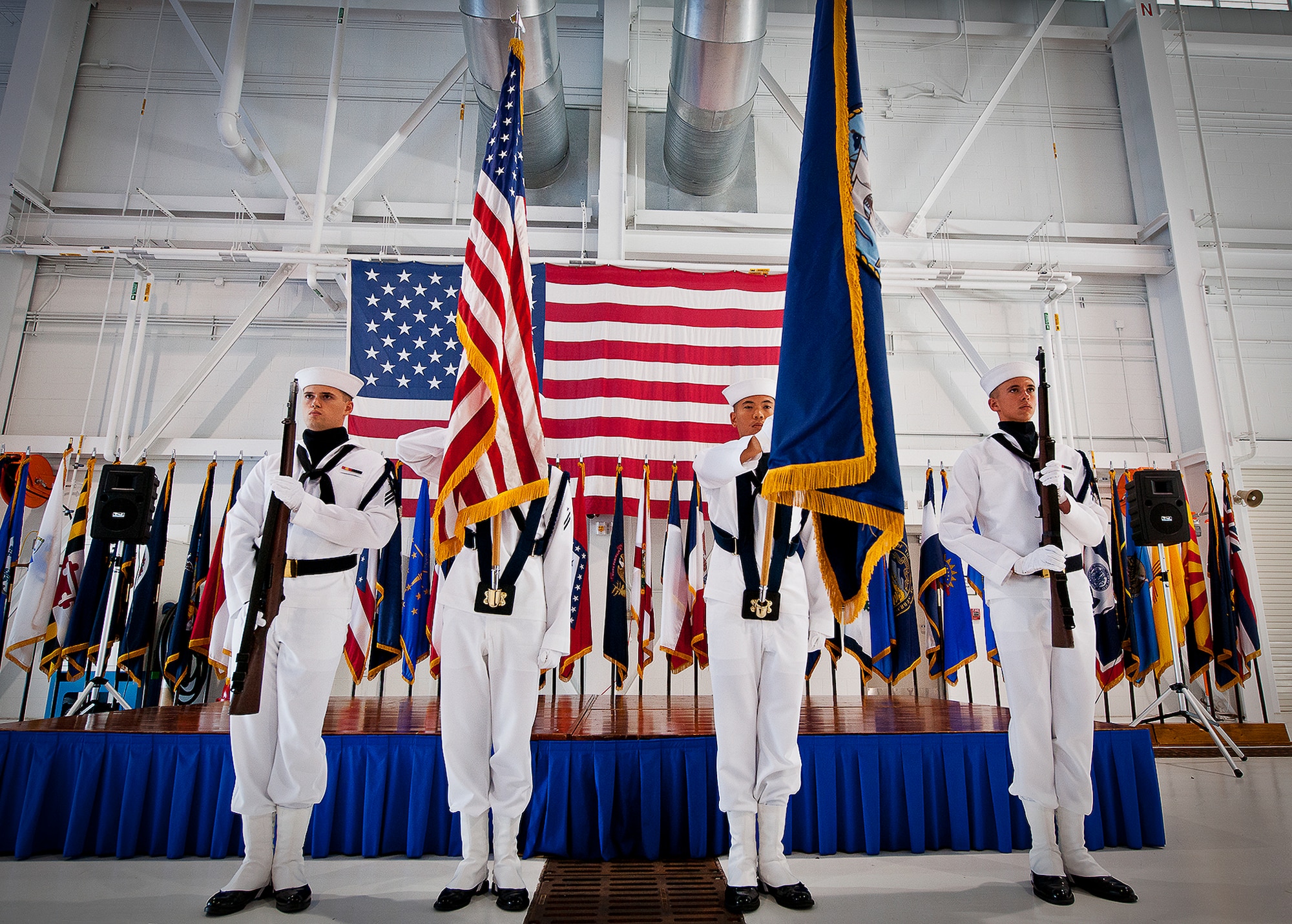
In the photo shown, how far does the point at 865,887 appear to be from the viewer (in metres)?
2.66

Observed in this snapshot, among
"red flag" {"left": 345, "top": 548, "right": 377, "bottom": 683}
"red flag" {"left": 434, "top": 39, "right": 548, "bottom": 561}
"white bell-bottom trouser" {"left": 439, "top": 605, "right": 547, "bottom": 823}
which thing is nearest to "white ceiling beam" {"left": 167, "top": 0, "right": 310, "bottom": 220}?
"red flag" {"left": 345, "top": 548, "right": 377, "bottom": 683}

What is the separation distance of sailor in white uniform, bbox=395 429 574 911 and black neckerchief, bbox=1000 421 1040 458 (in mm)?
1793

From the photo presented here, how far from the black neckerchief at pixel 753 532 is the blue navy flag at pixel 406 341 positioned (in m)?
4.03

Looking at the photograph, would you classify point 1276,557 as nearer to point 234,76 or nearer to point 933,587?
point 933,587

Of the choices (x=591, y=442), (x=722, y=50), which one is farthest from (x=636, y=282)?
(x=722, y=50)

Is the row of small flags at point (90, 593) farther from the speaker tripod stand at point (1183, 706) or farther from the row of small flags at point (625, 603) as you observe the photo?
the speaker tripod stand at point (1183, 706)

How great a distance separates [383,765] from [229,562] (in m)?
1.18

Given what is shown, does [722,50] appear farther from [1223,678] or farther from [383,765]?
[1223,678]

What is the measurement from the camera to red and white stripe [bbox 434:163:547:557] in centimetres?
265

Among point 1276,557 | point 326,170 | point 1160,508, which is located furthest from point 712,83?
point 1276,557

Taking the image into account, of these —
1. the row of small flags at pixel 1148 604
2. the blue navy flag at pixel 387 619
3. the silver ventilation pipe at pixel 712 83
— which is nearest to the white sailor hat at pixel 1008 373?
the row of small flags at pixel 1148 604

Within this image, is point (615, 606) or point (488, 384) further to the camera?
point (615, 606)

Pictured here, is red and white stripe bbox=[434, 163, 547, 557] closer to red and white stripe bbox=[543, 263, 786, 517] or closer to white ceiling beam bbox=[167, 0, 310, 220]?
red and white stripe bbox=[543, 263, 786, 517]

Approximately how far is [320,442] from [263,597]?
0.63 meters
